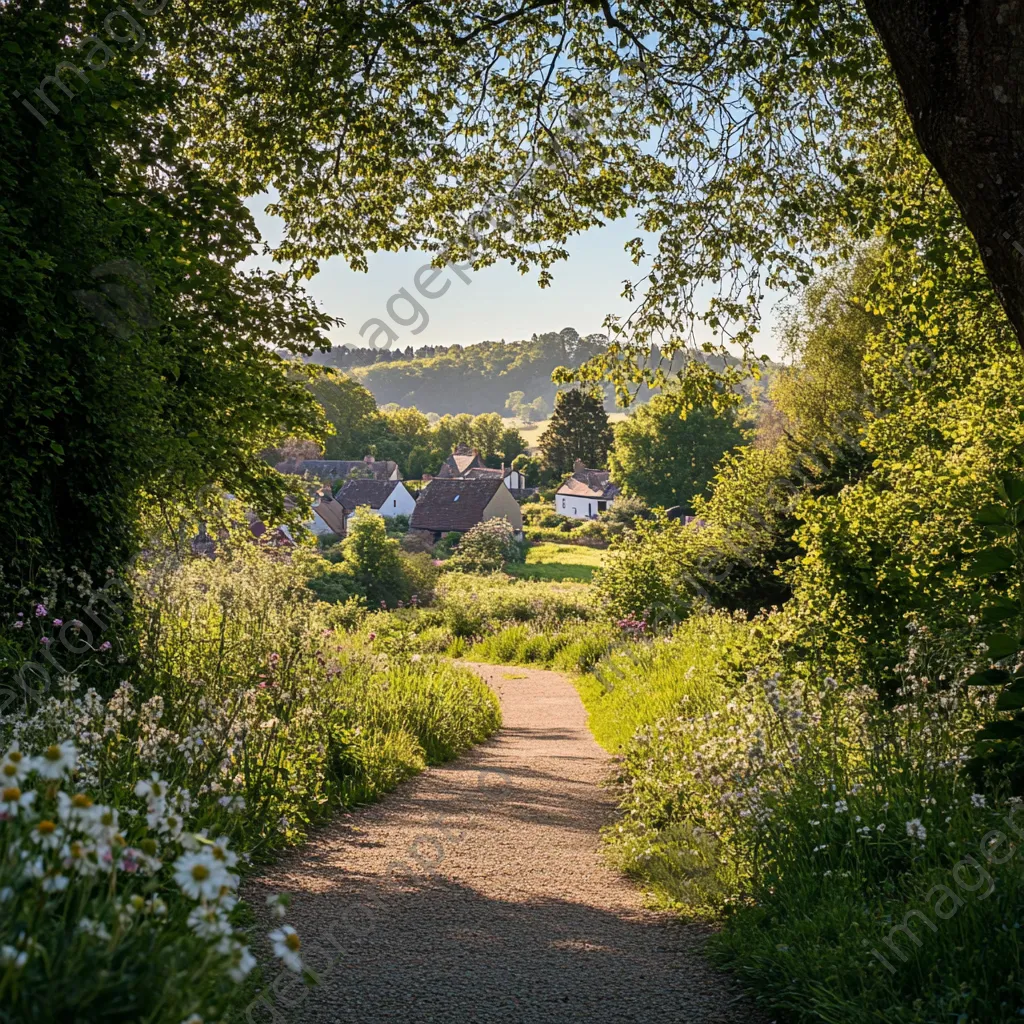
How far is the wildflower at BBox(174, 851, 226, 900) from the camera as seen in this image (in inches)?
72.1

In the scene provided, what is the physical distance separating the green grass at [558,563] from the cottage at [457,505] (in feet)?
13.9

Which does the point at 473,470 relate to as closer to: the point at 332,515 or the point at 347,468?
the point at 347,468

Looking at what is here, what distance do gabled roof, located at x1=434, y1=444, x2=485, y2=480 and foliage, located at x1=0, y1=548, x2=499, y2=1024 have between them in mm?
88797

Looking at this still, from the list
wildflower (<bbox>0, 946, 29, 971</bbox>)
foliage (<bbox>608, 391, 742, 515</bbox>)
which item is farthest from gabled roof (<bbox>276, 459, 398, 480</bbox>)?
wildflower (<bbox>0, 946, 29, 971</bbox>)

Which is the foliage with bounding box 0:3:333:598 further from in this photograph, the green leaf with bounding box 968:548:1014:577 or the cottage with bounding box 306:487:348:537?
the cottage with bounding box 306:487:348:537

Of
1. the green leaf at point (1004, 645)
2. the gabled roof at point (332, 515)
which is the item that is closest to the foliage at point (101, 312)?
the green leaf at point (1004, 645)

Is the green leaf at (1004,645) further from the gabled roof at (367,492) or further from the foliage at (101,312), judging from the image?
the gabled roof at (367,492)

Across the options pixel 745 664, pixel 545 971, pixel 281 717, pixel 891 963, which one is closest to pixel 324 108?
pixel 281 717

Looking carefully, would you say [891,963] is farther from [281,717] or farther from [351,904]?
[281,717]

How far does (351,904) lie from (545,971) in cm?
125

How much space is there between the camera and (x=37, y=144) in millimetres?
7012

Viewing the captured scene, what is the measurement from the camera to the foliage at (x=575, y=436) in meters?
80.6

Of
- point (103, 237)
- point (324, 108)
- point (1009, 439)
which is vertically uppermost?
point (324, 108)

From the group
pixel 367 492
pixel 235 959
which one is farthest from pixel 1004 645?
pixel 367 492
